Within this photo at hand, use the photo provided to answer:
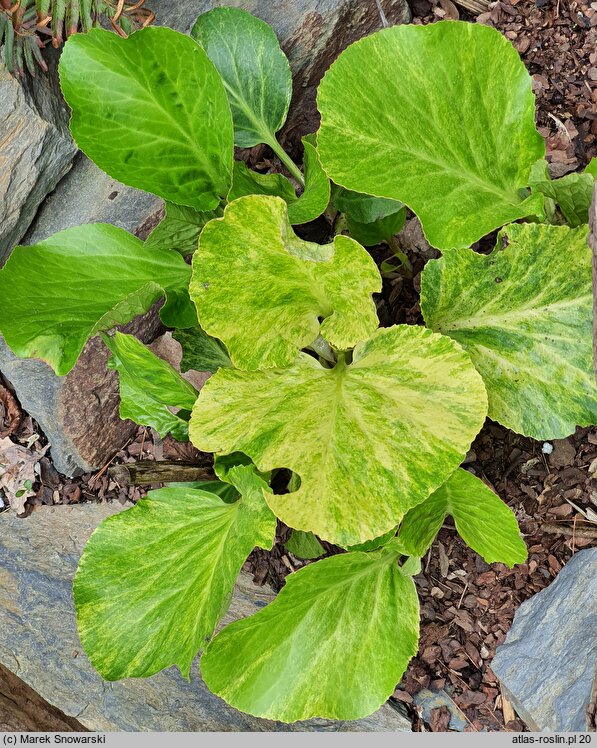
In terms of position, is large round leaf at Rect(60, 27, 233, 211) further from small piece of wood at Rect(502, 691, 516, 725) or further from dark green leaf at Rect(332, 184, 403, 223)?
small piece of wood at Rect(502, 691, 516, 725)

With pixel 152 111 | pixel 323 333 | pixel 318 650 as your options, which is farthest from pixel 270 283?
pixel 318 650

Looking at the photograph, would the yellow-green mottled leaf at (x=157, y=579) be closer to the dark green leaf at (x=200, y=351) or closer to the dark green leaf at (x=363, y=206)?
the dark green leaf at (x=200, y=351)

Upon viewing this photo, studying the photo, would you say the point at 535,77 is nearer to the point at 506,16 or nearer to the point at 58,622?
the point at 506,16

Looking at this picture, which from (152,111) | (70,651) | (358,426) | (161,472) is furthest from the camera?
(70,651)

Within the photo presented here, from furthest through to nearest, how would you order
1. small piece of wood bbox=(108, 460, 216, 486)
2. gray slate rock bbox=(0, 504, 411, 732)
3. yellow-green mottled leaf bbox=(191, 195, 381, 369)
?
gray slate rock bbox=(0, 504, 411, 732), small piece of wood bbox=(108, 460, 216, 486), yellow-green mottled leaf bbox=(191, 195, 381, 369)

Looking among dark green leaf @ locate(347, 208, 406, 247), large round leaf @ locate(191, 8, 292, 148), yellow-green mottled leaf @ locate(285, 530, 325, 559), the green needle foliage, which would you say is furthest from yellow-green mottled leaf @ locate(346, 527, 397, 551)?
large round leaf @ locate(191, 8, 292, 148)

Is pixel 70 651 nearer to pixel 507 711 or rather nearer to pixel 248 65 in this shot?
pixel 507 711

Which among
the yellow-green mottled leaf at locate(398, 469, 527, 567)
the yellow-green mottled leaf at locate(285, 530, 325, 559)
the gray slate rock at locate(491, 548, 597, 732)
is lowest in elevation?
the gray slate rock at locate(491, 548, 597, 732)
